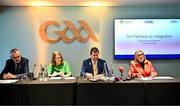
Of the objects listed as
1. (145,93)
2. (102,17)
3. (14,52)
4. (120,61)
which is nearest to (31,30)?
(14,52)

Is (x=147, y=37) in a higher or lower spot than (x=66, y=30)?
lower

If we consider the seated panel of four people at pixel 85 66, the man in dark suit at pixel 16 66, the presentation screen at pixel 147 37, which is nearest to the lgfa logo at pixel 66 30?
the presentation screen at pixel 147 37

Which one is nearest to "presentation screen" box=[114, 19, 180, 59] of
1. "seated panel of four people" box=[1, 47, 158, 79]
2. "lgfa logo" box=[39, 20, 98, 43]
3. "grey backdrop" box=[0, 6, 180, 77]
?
"grey backdrop" box=[0, 6, 180, 77]

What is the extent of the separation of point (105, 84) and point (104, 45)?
2119 mm

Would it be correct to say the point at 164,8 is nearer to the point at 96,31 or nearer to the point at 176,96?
the point at 96,31

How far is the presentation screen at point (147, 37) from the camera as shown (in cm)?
550

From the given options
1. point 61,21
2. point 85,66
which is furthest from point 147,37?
point 61,21

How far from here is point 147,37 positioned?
217 inches

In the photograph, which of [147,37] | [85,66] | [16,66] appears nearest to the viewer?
[16,66]

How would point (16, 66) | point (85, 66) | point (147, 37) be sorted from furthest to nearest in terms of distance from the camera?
point (147, 37) → point (85, 66) → point (16, 66)

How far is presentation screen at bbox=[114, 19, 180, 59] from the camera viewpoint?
5496 mm

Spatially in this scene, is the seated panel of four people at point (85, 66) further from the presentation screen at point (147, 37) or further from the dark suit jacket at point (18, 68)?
the presentation screen at point (147, 37)

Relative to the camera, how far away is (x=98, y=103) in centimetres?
357

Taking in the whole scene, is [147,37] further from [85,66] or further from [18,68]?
[18,68]
